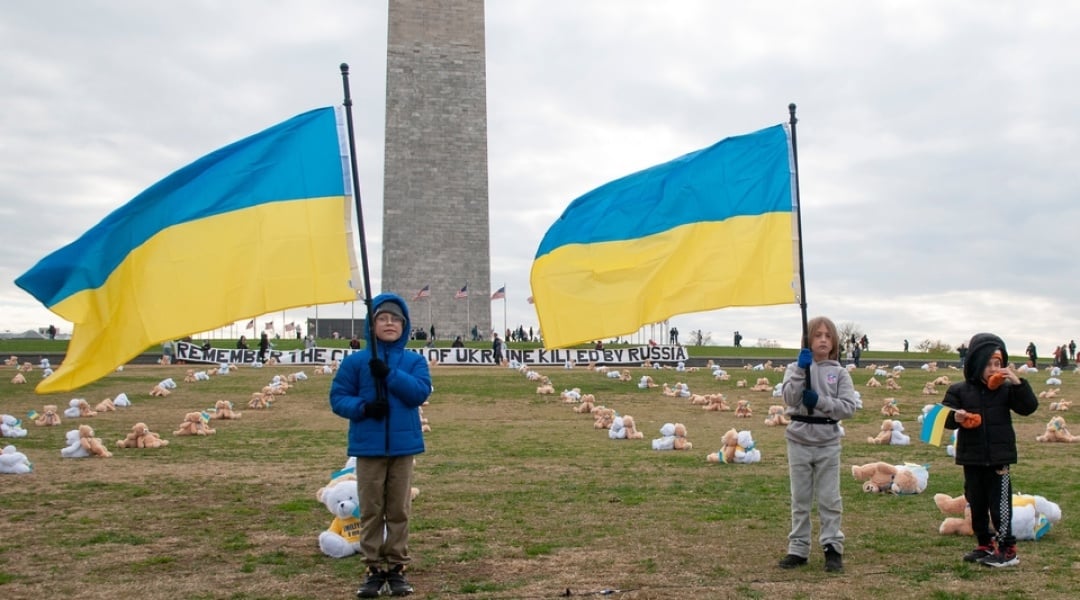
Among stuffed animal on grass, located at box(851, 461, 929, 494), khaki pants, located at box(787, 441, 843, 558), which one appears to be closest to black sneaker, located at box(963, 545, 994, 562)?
khaki pants, located at box(787, 441, 843, 558)

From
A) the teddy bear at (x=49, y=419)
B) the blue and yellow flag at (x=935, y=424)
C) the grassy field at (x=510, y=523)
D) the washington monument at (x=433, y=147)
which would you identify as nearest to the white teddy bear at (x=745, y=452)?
the grassy field at (x=510, y=523)

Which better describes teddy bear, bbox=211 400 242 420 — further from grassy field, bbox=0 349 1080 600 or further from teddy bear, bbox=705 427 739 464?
teddy bear, bbox=705 427 739 464

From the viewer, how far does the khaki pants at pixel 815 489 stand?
22.5 ft

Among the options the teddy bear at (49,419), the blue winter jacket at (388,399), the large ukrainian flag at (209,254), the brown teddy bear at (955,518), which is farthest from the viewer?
the teddy bear at (49,419)

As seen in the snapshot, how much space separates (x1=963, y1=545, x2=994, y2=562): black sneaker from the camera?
6938 mm

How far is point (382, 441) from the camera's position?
6531 mm

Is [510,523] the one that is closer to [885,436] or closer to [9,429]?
[885,436]

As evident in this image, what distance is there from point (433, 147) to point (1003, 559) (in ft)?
165

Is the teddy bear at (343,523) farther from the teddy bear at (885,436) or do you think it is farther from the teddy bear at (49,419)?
the teddy bear at (49,419)

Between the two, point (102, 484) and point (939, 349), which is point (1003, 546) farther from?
point (939, 349)

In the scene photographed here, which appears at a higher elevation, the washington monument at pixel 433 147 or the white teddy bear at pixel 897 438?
the washington monument at pixel 433 147

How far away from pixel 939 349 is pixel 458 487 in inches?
2027

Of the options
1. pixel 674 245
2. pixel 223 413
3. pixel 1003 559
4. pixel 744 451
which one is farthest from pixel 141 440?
pixel 1003 559

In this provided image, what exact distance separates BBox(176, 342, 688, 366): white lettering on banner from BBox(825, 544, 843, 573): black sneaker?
3630 centimetres
